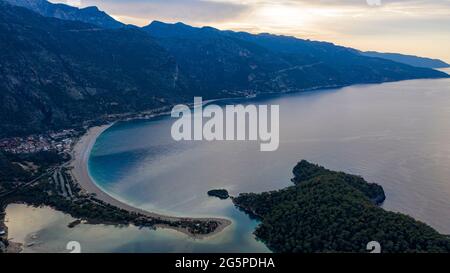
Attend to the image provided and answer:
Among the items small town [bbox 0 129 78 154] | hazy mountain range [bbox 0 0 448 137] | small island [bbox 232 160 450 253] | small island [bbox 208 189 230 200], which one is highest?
hazy mountain range [bbox 0 0 448 137]

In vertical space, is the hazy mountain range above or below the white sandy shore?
above

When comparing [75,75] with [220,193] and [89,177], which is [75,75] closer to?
[89,177]

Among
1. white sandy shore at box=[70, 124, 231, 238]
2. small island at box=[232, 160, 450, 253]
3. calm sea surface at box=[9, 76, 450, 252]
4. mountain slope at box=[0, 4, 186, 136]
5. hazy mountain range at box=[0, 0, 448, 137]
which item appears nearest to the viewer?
small island at box=[232, 160, 450, 253]

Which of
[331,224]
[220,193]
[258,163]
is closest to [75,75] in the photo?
[258,163]

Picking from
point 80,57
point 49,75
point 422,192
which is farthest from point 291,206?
point 80,57

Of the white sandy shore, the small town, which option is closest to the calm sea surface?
the white sandy shore

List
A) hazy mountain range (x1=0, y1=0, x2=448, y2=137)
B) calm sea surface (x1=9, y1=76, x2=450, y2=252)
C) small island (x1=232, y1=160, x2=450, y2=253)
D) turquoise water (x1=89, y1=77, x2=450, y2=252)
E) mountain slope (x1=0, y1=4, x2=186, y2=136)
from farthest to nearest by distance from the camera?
hazy mountain range (x1=0, y1=0, x2=448, y2=137) → mountain slope (x1=0, y1=4, x2=186, y2=136) → turquoise water (x1=89, y1=77, x2=450, y2=252) → calm sea surface (x1=9, y1=76, x2=450, y2=252) → small island (x1=232, y1=160, x2=450, y2=253)

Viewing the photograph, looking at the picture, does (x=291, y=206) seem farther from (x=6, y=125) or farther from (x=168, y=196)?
(x=6, y=125)

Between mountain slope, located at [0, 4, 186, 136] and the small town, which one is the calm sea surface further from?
mountain slope, located at [0, 4, 186, 136]
